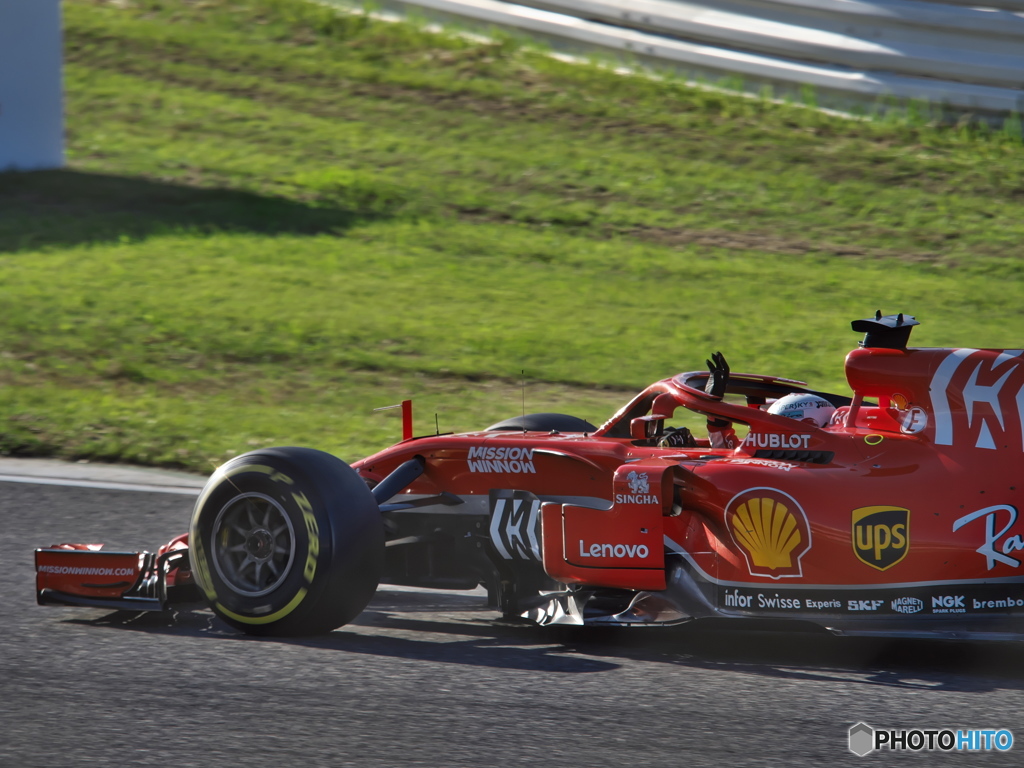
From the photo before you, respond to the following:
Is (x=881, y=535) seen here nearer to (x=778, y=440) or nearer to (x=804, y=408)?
(x=778, y=440)

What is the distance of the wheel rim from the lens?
5.67 m

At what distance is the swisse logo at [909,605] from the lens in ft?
17.2

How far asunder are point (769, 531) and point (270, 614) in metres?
2.00

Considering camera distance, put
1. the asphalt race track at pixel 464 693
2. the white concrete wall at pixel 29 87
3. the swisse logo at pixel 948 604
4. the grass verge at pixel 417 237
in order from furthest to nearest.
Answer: the white concrete wall at pixel 29 87
the grass verge at pixel 417 237
the swisse logo at pixel 948 604
the asphalt race track at pixel 464 693

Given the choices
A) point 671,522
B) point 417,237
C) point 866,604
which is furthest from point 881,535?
point 417,237

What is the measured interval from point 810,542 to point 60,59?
1519cm

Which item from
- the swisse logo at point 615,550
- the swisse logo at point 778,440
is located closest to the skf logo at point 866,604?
the swisse logo at point 778,440

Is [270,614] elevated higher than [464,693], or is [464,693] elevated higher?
[270,614]

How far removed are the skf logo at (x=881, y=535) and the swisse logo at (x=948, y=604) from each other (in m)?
0.20

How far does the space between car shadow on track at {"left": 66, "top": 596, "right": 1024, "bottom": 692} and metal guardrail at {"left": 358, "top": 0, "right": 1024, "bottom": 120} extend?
10.4 meters

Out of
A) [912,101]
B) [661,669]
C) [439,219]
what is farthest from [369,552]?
[912,101]

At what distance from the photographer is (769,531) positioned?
543 cm

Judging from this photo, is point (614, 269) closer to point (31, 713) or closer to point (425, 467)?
point (425, 467)

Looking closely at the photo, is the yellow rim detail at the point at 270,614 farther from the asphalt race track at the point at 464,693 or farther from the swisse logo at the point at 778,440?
the swisse logo at the point at 778,440
